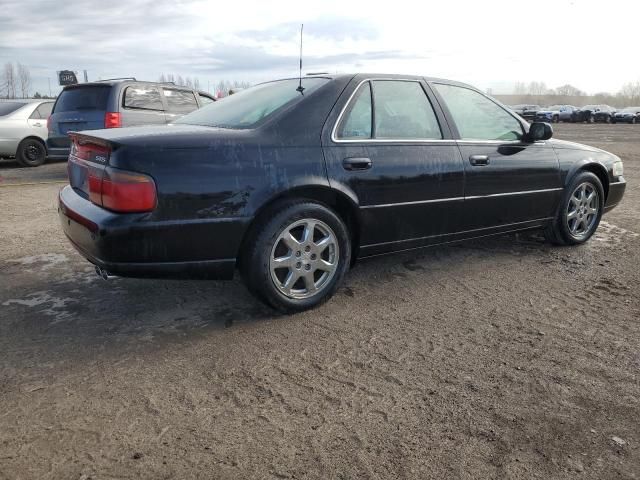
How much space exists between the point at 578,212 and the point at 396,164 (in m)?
2.40

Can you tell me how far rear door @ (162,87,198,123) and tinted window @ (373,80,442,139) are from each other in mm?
6346

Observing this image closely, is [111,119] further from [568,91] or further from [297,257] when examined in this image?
[568,91]

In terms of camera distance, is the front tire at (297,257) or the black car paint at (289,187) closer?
the black car paint at (289,187)

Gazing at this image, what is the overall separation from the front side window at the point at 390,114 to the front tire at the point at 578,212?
1.73 meters

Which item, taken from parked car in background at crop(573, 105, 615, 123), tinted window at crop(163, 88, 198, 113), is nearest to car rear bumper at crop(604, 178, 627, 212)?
tinted window at crop(163, 88, 198, 113)

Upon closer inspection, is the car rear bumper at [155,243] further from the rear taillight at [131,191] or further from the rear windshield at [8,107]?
the rear windshield at [8,107]

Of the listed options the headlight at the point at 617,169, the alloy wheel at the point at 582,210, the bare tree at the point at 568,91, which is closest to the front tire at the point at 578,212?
the alloy wheel at the point at 582,210

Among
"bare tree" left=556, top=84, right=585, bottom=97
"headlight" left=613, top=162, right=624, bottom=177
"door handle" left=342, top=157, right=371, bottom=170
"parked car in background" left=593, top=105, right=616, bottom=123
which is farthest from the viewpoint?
"bare tree" left=556, top=84, right=585, bottom=97

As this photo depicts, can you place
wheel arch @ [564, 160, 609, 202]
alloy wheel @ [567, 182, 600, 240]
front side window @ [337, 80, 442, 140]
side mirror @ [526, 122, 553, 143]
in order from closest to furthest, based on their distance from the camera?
front side window @ [337, 80, 442, 140]
side mirror @ [526, 122, 553, 143]
wheel arch @ [564, 160, 609, 202]
alloy wheel @ [567, 182, 600, 240]

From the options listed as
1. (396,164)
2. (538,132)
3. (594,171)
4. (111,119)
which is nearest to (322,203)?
(396,164)

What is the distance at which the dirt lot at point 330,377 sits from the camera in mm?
2035

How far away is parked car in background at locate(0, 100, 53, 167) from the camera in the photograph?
429 inches

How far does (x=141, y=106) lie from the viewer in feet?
29.4

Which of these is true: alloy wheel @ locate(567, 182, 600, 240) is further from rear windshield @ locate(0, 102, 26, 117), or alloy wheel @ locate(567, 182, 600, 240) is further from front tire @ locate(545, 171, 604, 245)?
rear windshield @ locate(0, 102, 26, 117)
